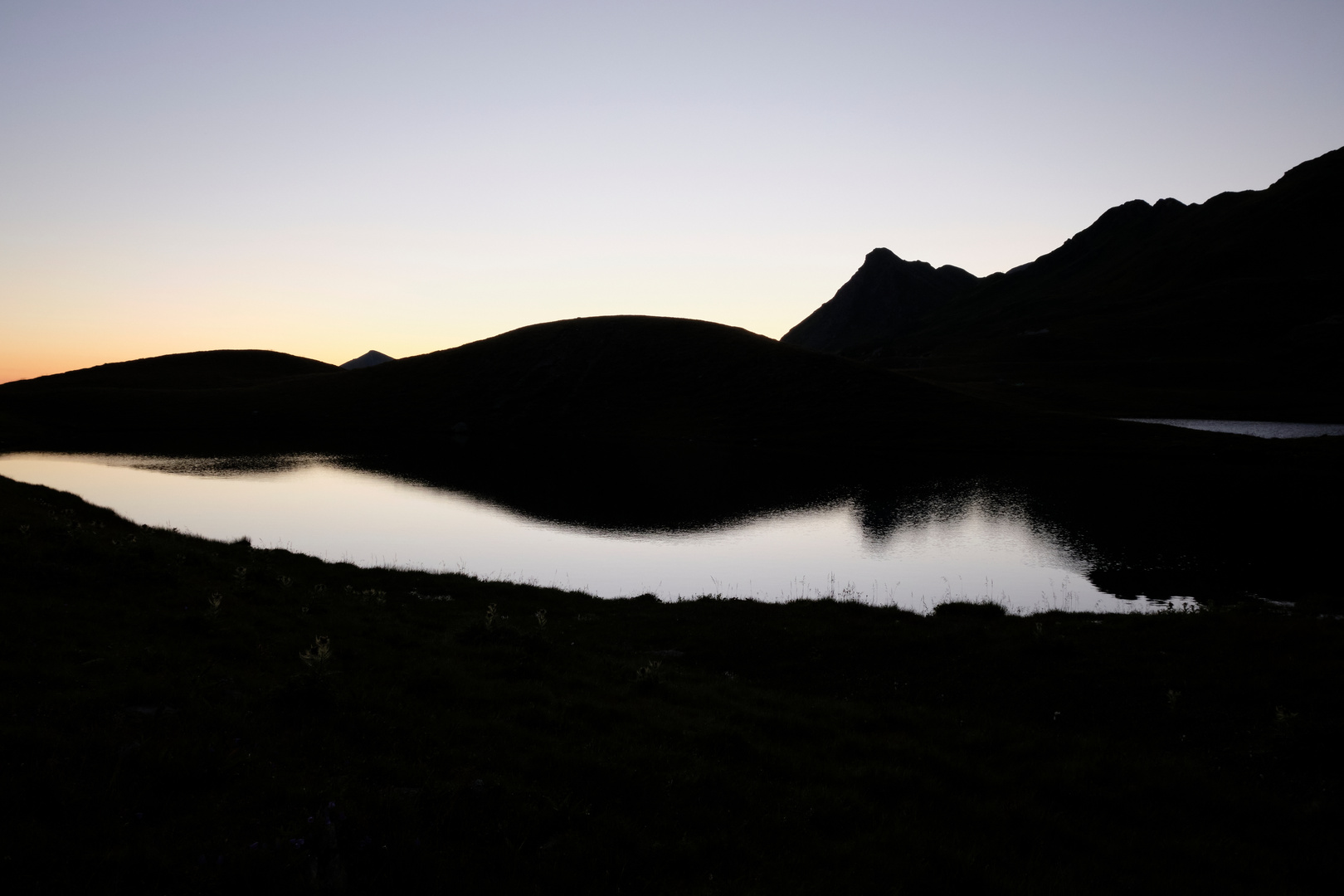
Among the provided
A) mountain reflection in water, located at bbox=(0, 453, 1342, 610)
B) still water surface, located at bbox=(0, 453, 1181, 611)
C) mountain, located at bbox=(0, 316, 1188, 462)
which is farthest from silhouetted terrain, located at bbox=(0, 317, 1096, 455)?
still water surface, located at bbox=(0, 453, 1181, 611)

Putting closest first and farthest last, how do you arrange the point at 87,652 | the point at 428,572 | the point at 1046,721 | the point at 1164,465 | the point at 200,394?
the point at 87,652, the point at 1046,721, the point at 428,572, the point at 1164,465, the point at 200,394

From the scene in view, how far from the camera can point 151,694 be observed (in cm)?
1079

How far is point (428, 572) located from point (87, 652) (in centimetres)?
2503

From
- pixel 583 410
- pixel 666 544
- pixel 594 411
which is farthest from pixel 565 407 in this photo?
pixel 666 544

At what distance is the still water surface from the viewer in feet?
129

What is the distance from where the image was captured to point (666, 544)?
50250 mm

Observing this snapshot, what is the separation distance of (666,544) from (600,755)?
127 ft

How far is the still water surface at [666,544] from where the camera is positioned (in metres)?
39.3

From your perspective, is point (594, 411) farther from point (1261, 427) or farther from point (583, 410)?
point (1261, 427)

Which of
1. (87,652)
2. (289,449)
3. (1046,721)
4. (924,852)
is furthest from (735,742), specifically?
(289,449)

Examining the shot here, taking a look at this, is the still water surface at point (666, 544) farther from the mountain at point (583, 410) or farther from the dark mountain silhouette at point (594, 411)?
the mountain at point (583, 410)

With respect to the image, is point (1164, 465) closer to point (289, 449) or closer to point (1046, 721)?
point (1046, 721)

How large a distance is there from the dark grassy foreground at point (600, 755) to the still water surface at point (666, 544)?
18.2 metres

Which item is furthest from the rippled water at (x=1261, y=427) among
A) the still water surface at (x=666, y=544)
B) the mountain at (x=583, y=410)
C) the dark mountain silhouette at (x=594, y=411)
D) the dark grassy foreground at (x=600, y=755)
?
the dark grassy foreground at (x=600, y=755)
